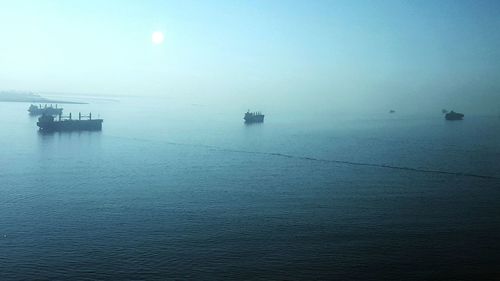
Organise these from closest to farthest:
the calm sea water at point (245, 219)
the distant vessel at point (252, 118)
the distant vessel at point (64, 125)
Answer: the calm sea water at point (245, 219) < the distant vessel at point (64, 125) < the distant vessel at point (252, 118)

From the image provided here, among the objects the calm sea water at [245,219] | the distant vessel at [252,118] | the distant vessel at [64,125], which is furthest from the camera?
the distant vessel at [252,118]

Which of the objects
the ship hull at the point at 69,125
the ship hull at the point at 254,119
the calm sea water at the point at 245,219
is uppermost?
the ship hull at the point at 254,119

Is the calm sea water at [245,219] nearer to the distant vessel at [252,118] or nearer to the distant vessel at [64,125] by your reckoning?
the distant vessel at [64,125]

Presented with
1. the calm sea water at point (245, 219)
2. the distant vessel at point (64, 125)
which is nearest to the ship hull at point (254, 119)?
the distant vessel at point (64, 125)

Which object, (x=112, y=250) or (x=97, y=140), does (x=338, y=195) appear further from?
(x=97, y=140)

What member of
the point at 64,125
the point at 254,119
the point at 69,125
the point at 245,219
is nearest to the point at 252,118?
the point at 254,119

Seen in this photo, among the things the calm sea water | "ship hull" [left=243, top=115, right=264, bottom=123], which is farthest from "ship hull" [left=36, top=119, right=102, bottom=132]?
"ship hull" [left=243, top=115, right=264, bottom=123]

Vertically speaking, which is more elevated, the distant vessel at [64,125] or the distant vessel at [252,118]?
the distant vessel at [252,118]
